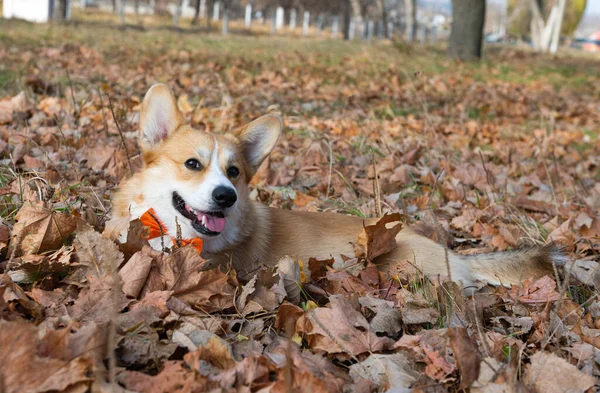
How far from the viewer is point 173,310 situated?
2053 mm

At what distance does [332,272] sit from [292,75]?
7.73 m

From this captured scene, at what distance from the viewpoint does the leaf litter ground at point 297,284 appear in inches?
69.0

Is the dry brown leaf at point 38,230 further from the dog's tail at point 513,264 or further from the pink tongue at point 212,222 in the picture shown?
the dog's tail at point 513,264

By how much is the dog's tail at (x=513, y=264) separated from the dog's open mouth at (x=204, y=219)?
1243 millimetres

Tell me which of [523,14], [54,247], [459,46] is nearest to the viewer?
[54,247]

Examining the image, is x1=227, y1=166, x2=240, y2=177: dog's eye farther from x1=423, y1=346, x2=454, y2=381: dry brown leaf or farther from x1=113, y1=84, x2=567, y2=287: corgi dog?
x1=423, y1=346, x2=454, y2=381: dry brown leaf

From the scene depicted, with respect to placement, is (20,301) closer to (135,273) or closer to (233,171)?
(135,273)

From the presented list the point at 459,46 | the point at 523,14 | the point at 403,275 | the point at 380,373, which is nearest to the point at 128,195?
the point at 403,275

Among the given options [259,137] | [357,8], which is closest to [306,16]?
[357,8]

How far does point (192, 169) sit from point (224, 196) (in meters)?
0.33

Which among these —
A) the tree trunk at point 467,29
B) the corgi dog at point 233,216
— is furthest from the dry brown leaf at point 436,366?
the tree trunk at point 467,29

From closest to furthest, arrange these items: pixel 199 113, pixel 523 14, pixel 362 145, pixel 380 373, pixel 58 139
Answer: pixel 380 373 → pixel 58 139 → pixel 362 145 → pixel 199 113 → pixel 523 14

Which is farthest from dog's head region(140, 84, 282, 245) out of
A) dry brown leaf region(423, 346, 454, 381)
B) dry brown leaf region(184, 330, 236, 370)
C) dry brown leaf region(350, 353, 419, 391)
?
dry brown leaf region(423, 346, 454, 381)

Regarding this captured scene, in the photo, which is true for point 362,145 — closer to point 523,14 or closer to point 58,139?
point 58,139
